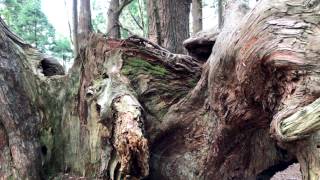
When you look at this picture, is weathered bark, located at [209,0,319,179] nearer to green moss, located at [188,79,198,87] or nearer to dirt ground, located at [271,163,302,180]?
green moss, located at [188,79,198,87]

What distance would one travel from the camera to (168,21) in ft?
21.0

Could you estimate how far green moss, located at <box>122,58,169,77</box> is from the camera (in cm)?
460

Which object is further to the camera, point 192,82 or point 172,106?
point 192,82

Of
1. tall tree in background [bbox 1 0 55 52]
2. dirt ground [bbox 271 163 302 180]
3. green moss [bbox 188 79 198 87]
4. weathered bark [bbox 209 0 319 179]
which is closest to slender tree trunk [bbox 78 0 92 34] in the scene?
dirt ground [bbox 271 163 302 180]

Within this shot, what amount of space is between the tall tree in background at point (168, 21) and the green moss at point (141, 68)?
1797 millimetres

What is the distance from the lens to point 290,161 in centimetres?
425

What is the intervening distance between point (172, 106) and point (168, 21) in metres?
2.26

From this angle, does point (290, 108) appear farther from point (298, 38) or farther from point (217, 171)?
point (217, 171)

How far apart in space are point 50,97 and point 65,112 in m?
0.27

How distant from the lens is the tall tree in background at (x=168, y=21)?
6.33 m

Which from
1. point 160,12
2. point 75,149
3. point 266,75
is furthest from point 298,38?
point 160,12

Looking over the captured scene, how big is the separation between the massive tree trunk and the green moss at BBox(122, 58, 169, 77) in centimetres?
1

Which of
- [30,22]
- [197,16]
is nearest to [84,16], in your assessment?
[197,16]

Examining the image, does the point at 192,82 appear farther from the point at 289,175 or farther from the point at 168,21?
the point at 289,175
